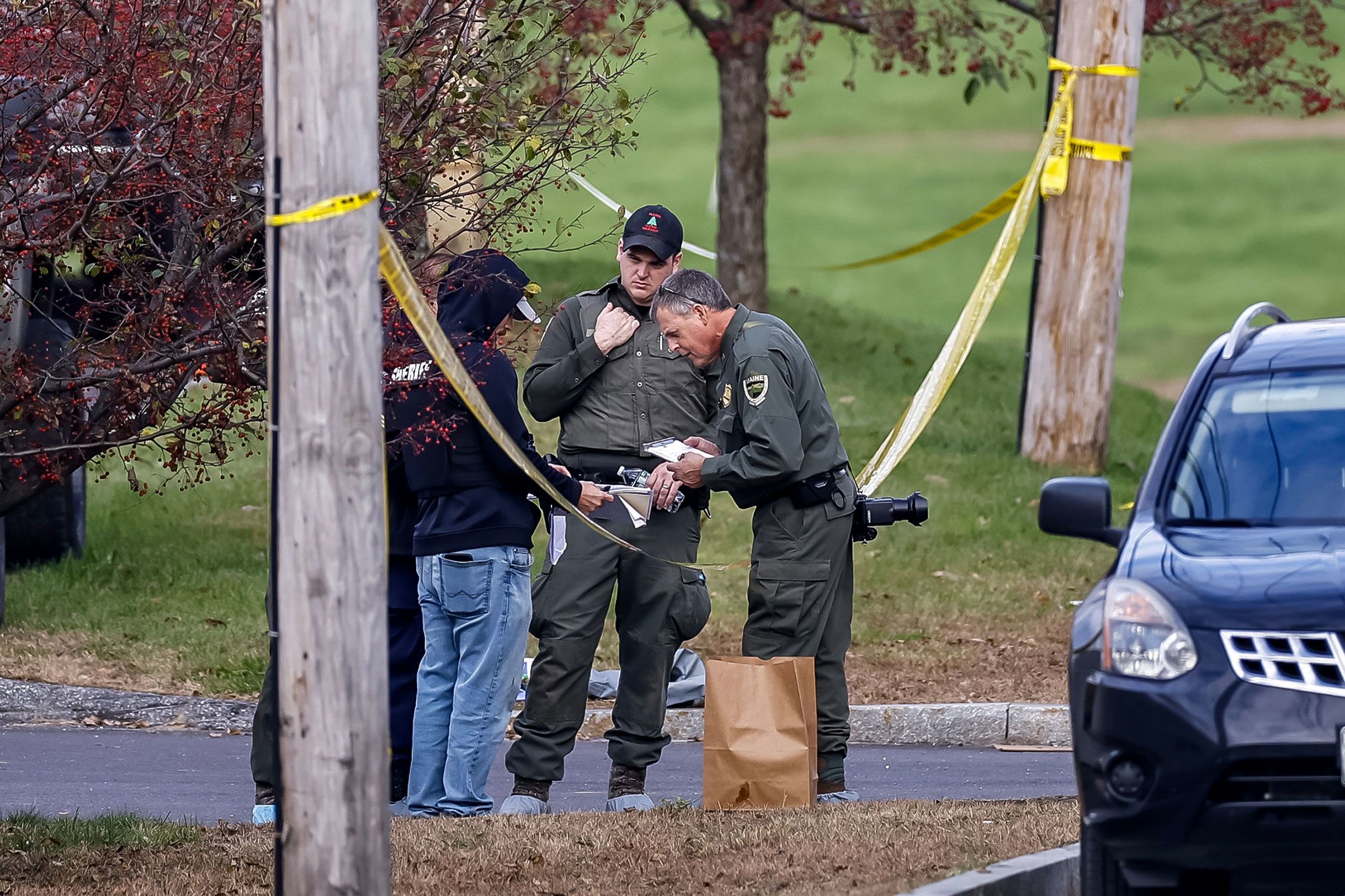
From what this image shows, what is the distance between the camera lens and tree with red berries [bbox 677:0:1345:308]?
695 inches

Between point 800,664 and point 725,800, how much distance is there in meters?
0.50

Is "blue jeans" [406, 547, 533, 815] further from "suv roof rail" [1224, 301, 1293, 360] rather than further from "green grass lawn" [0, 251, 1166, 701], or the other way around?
"green grass lawn" [0, 251, 1166, 701]

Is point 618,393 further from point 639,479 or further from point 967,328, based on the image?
point 967,328

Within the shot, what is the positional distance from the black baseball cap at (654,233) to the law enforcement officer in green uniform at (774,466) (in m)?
0.22

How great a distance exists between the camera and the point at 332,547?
4363 millimetres

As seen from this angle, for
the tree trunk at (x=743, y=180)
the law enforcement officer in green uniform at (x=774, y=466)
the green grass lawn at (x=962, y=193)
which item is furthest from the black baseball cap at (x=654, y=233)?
the green grass lawn at (x=962, y=193)

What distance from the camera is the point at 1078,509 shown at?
5.23 m

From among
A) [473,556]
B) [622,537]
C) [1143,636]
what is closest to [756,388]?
[622,537]

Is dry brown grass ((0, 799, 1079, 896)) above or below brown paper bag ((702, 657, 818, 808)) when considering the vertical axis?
below

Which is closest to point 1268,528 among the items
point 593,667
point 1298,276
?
point 593,667

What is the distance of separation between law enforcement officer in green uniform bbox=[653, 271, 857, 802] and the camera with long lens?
59 mm

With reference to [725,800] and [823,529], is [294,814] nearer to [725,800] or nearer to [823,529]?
[725,800]

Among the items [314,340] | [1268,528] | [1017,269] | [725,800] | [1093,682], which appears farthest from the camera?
[1017,269]

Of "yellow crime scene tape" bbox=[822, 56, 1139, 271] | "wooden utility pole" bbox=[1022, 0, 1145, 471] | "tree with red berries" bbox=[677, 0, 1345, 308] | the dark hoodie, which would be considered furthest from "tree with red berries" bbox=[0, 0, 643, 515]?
"tree with red berries" bbox=[677, 0, 1345, 308]
